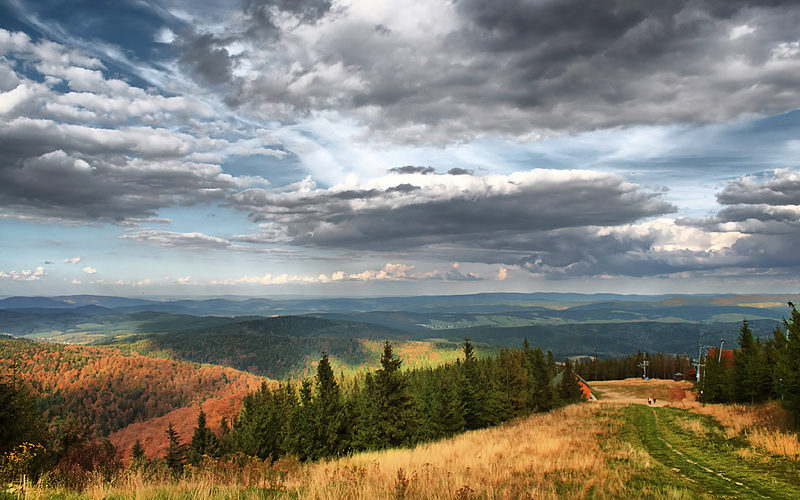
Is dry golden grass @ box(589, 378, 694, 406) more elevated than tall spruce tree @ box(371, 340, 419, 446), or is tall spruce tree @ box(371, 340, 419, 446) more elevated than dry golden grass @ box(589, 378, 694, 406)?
tall spruce tree @ box(371, 340, 419, 446)

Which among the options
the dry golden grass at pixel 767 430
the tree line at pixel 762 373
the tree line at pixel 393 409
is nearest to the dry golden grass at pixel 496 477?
the dry golden grass at pixel 767 430

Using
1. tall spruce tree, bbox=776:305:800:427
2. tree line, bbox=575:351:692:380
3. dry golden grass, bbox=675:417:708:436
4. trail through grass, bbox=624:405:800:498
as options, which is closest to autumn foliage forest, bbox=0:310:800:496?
tall spruce tree, bbox=776:305:800:427

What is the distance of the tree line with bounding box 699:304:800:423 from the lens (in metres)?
22.4

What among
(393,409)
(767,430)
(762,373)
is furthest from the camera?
(762,373)

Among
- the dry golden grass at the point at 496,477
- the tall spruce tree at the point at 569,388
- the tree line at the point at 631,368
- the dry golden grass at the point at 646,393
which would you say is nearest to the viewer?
the dry golden grass at the point at 496,477

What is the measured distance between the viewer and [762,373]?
131ft

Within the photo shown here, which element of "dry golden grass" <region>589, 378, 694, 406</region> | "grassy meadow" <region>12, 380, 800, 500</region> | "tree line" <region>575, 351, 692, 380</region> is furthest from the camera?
"tree line" <region>575, 351, 692, 380</region>

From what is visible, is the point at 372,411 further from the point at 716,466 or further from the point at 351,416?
the point at 716,466

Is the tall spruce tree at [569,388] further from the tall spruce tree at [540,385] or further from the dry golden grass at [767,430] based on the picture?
the dry golden grass at [767,430]

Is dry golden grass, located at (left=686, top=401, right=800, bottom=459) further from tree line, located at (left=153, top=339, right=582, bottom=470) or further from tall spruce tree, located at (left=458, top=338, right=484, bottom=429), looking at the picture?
tall spruce tree, located at (left=458, top=338, right=484, bottom=429)

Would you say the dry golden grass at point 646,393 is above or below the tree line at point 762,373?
below

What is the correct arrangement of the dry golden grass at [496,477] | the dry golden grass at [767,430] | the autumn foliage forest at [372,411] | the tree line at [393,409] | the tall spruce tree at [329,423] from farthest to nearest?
the tall spruce tree at [329,423] < the tree line at [393,409] < the autumn foliage forest at [372,411] < the dry golden grass at [767,430] < the dry golden grass at [496,477]

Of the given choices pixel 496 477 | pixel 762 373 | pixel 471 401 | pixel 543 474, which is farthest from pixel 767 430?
pixel 471 401

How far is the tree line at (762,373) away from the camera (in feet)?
73.6
